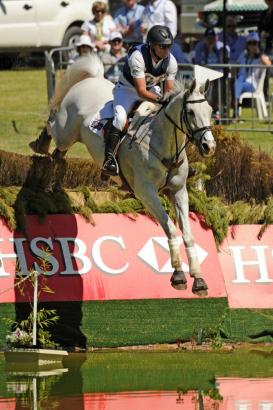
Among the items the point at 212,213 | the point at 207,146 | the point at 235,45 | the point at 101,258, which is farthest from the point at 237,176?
the point at 235,45

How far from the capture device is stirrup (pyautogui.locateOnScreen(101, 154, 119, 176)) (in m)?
14.2

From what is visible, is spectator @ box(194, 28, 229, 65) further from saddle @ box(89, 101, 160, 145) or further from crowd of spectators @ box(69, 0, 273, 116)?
saddle @ box(89, 101, 160, 145)

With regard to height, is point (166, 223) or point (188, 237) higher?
point (166, 223)

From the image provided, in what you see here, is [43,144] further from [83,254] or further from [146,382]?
[146,382]

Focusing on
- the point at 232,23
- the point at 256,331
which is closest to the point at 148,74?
the point at 256,331

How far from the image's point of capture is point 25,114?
2328cm

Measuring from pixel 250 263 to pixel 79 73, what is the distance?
3.02 metres

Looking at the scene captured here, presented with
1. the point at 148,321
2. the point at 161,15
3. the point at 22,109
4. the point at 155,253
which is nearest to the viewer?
the point at 148,321

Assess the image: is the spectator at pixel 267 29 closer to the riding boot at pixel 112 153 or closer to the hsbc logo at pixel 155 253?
the hsbc logo at pixel 155 253

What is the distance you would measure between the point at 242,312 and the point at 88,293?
166 cm

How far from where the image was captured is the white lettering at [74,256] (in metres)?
14.6

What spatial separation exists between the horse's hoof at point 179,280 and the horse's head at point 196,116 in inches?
52.5

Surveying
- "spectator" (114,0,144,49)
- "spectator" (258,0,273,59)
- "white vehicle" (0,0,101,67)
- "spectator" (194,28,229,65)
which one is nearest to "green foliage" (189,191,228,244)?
"spectator" (258,0,273,59)

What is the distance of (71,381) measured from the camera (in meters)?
12.9
